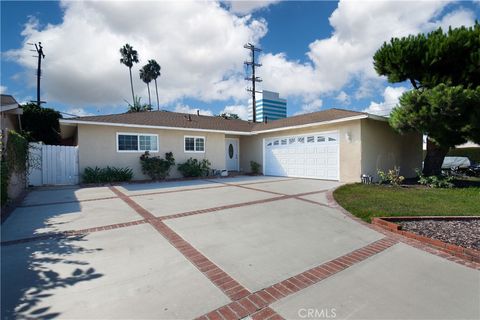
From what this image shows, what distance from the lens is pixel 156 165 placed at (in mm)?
12836

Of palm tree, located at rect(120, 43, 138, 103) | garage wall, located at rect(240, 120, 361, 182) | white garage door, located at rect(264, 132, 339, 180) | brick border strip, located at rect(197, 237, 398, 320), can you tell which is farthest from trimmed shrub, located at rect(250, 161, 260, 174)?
palm tree, located at rect(120, 43, 138, 103)

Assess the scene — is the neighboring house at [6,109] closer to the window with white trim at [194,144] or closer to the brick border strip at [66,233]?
the brick border strip at [66,233]

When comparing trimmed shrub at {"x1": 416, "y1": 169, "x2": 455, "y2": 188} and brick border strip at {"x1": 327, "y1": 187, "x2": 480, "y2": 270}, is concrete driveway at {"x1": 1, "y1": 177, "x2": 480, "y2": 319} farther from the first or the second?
trimmed shrub at {"x1": 416, "y1": 169, "x2": 455, "y2": 188}

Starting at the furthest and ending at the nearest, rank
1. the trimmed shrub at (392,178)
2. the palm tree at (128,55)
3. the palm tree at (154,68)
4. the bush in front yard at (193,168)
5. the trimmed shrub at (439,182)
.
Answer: the palm tree at (154,68) < the palm tree at (128,55) < the bush in front yard at (193,168) < the trimmed shrub at (392,178) < the trimmed shrub at (439,182)

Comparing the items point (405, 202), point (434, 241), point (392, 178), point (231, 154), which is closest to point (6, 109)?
point (231, 154)

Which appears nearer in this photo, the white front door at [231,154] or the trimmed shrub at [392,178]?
the trimmed shrub at [392,178]

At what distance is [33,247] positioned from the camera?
3.81m

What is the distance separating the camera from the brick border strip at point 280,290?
2244mm

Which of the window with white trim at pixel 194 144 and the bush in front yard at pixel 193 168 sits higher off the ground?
the window with white trim at pixel 194 144

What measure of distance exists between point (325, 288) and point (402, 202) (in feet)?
17.3

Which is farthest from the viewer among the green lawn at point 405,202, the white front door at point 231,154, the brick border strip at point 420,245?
the white front door at point 231,154

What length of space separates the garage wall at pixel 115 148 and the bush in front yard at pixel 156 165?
1.08 ft

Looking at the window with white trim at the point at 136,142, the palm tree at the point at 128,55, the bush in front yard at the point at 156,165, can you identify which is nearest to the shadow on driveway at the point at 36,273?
the bush in front yard at the point at 156,165

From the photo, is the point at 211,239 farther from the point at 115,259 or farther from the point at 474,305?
the point at 474,305
